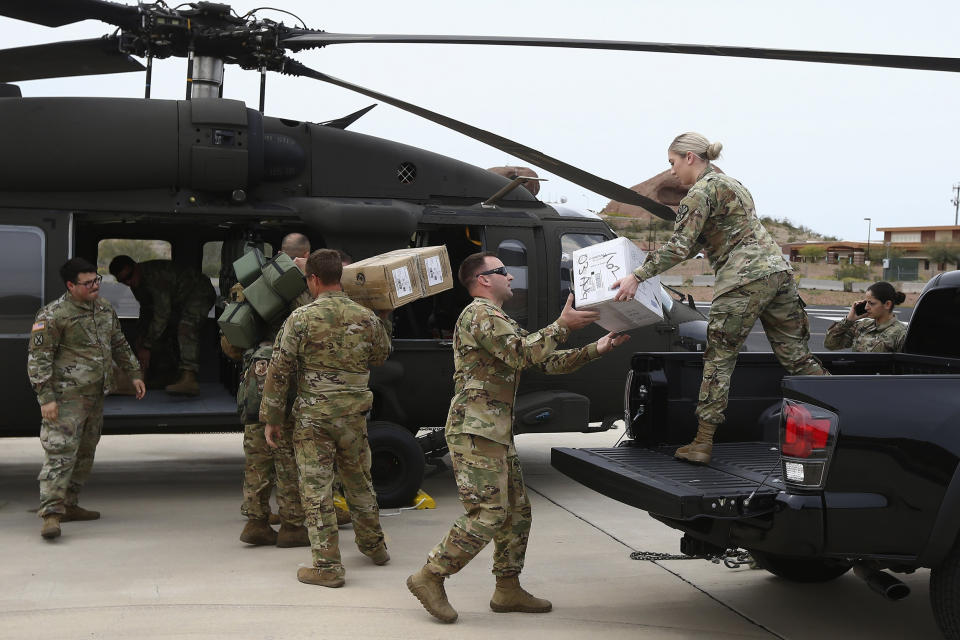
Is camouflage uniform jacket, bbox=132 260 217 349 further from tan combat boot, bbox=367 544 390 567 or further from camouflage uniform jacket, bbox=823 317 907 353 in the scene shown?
camouflage uniform jacket, bbox=823 317 907 353

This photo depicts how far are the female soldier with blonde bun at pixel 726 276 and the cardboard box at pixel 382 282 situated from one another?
62.4 inches

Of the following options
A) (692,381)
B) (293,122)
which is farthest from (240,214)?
(692,381)

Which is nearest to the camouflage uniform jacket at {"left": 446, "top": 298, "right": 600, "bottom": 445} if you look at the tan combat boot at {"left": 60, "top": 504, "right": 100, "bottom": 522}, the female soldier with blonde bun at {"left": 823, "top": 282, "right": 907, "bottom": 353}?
the female soldier with blonde bun at {"left": 823, "top": 282, "right": 907, "bottom": 353}

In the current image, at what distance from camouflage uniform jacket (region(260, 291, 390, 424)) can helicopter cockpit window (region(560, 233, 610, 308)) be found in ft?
9.67

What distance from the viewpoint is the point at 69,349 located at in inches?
262

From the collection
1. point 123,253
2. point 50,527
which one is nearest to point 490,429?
point 50,527

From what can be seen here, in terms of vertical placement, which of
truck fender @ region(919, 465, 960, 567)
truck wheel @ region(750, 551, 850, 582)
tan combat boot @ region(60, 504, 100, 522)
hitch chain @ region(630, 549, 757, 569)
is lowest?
tan combat boot @ region(60, 504, 100, 522)

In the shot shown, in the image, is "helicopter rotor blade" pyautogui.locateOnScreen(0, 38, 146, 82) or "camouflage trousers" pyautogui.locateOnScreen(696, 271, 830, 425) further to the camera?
"helicopter rotor blade" pyautogui.locateOnScreen(0, 38, 146, 82)

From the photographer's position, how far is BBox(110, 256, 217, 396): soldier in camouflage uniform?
846 centimetres

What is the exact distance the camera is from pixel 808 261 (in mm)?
77625

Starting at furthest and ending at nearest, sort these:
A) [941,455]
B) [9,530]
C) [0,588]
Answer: [9,530] → [0,588] → [941,455]

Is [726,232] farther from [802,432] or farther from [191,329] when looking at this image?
[191,329]

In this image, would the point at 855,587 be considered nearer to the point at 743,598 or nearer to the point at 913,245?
the point at 743,598

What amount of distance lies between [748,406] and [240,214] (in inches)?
158
